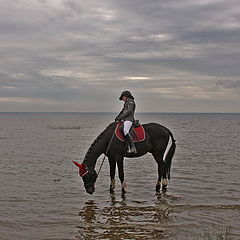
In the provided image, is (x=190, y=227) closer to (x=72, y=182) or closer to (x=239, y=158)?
(x=72, y=182)

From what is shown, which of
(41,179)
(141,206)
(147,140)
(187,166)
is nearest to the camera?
(141,206)

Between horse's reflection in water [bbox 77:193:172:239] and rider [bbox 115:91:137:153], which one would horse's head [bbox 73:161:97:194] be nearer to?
horse's reflection in water [bbox 77:193:172:239]

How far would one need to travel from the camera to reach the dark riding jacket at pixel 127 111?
10844 millimetres

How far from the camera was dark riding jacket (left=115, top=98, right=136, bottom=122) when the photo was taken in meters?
10.8

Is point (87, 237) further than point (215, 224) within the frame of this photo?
No

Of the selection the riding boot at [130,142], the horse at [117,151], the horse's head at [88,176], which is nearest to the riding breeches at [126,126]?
the riding boot at [130,142]

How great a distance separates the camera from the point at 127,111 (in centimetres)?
1088

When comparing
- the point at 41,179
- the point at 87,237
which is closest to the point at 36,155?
the point at 41,179

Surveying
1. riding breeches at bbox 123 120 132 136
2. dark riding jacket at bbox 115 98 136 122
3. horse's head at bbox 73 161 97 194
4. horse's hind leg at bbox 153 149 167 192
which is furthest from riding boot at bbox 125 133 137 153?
horse's head at bbox 73 161 97 194

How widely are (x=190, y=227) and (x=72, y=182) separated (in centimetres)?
617

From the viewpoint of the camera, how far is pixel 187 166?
695 inches

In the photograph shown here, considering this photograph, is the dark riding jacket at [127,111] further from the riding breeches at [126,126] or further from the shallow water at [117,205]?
the shallow water at [117,205]

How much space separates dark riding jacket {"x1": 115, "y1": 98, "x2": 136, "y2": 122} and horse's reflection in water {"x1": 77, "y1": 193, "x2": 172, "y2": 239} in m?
2.38

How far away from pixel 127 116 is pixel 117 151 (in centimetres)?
109
